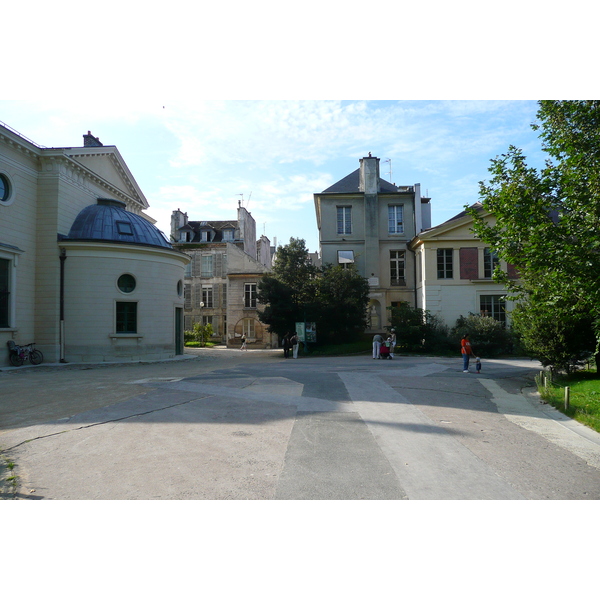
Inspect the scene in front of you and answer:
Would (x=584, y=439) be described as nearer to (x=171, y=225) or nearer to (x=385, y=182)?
(x=385, y=182)

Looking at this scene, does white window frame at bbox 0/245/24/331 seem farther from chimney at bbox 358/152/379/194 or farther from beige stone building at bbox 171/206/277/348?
chimney at bbox 358/152/379/194

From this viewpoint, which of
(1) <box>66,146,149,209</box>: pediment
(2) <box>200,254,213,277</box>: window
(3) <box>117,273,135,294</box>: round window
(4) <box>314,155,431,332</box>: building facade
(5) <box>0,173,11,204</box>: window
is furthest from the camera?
(2) <box>200,254,213,277</box>: window

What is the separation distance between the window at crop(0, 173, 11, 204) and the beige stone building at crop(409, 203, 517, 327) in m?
23.6

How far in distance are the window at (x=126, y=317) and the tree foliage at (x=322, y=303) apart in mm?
9089

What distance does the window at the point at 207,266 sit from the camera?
47.6 meters

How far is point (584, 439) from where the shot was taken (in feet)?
26.2

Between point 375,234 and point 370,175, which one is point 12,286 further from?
point 370,175

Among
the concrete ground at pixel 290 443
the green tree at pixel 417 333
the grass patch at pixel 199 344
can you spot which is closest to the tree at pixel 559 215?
the concrete ground at pixel 290 443

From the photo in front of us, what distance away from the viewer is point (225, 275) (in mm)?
47375

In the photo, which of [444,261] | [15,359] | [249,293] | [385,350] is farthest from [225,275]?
[15,359]

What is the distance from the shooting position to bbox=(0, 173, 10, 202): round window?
19.1 metres

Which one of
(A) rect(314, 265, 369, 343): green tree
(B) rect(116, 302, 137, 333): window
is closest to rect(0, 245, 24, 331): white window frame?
(B) rect(116, 302, 137, 333): window

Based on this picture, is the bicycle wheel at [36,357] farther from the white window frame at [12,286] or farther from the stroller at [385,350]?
the stroller at [385,350]

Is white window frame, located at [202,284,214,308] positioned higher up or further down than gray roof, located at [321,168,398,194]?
further down
